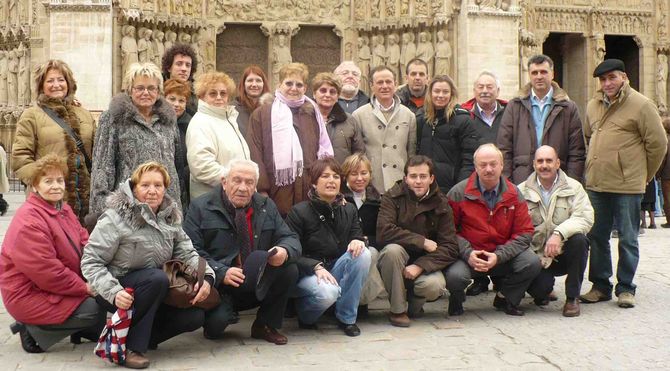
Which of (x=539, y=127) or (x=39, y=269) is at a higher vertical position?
(x=539, y=127)

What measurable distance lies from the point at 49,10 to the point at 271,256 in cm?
1167

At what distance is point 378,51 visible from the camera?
58.0ft

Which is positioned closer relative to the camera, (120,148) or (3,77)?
(120,148)

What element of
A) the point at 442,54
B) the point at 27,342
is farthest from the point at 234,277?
the point at 442,54

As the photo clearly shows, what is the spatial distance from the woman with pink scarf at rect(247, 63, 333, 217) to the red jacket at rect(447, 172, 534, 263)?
1.32m

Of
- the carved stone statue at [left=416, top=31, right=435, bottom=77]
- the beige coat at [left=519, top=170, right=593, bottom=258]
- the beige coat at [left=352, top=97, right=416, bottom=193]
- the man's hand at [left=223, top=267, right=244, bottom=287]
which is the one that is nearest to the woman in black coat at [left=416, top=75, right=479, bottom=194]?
the beige coat at [left=352, top=97, right=416, bottom=193]

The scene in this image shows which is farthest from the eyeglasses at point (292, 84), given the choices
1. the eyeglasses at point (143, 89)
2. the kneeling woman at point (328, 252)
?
the eyeglasses at point (143, 89)

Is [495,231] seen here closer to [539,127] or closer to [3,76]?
[539,127]

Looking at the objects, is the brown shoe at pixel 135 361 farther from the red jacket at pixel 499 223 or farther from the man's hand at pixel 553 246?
the man's hand at pixel 553 246

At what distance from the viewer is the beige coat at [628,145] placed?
718 centimetres

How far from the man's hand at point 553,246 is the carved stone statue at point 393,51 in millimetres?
11164

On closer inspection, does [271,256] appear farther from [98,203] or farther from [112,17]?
[112,17]

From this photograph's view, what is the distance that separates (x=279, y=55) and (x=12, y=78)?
598 cm

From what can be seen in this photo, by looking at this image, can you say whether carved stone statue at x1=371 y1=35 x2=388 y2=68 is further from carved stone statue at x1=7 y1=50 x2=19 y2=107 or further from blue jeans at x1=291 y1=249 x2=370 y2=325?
blue jeans at x1=291 y1=249 x2=370 y2=325
